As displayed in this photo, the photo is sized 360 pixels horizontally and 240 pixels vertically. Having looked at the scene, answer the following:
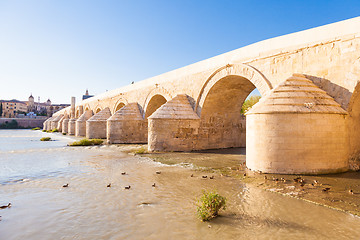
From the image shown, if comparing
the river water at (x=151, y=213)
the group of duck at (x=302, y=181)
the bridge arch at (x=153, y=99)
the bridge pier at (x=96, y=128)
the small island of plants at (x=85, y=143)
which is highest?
the bridge arch at (x=153, y=99)

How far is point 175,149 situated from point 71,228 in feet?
26.1

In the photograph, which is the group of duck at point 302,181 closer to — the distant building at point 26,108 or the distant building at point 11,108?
the distant building at point 26,108

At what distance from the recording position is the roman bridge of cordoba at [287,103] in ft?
19.1

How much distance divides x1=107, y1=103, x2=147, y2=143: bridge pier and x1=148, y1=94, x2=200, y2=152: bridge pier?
5245mm

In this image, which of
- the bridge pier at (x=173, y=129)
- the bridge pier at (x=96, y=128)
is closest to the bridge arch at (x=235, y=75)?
the bridge pier at (x=173, y=129)

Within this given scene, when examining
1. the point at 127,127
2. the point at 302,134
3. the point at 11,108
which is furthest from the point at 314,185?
the point at 11,108

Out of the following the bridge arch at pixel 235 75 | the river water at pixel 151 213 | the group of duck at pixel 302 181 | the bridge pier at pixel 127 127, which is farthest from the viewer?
the bridge pier at pixel 127 127

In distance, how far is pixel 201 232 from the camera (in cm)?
299

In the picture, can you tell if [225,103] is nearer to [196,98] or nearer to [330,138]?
[196,98]

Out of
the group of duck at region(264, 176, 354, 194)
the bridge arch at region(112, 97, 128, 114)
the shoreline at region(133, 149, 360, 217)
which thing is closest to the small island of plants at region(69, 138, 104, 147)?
the bridge arch at region(112, 97, 128, 114)

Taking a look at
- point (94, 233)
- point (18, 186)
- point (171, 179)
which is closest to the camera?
point (94, 233)

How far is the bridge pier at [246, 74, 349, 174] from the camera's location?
18.9 ft

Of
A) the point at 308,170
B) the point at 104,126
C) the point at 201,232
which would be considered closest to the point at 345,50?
the point at 308,170

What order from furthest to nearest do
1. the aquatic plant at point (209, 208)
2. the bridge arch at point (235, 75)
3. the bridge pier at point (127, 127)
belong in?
the bridge pier at point (127, 127), the bridge arch at point (235, 75), the aquatic plant at point (209, 208)
